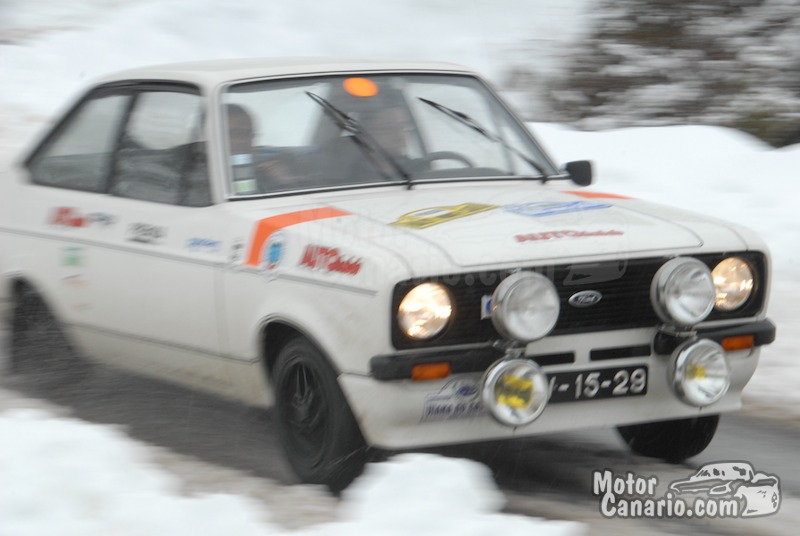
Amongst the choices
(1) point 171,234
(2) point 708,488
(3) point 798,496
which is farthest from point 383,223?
(3) point 798,496

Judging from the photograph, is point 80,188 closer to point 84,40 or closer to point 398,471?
point 398,471

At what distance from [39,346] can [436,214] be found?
230 centimetres

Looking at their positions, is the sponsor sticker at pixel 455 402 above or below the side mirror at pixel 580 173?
below

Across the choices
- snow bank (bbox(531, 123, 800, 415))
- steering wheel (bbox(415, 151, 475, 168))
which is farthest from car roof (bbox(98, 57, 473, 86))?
snow bank (bbox(531, 123, 800, 415))

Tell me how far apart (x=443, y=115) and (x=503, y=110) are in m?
0.41

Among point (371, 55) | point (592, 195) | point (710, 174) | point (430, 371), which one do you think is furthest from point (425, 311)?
point (710, 174)

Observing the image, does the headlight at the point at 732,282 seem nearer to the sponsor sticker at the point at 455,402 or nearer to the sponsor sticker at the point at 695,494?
the sponsor sticker at the point at 695,494

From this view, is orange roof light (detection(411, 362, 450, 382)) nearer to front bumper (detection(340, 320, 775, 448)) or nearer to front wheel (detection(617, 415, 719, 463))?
front bumper (detection(340, 320, 775, 448))

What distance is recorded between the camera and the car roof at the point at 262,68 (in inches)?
212

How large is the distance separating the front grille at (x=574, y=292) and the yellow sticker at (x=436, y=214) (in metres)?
0.40

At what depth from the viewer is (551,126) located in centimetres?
1198

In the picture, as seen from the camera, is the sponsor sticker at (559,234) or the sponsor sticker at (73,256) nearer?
the sponsor sticker at (559,234)

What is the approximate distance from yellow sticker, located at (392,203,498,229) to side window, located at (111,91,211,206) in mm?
867

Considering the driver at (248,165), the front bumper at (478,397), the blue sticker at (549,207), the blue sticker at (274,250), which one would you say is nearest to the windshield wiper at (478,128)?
the blue sticker at (549,207)
